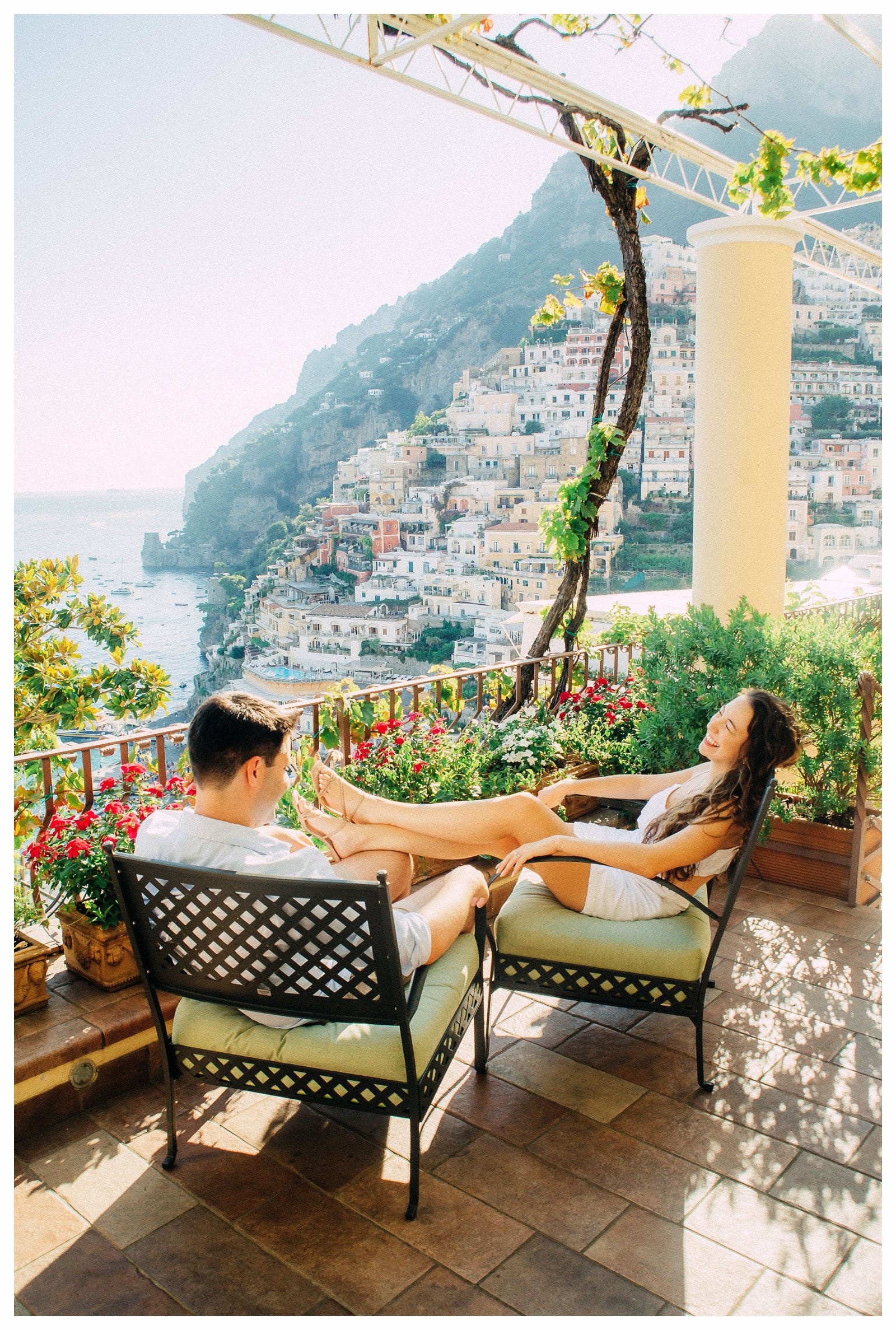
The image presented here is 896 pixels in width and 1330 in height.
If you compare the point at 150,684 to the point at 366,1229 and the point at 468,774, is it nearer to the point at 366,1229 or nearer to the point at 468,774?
the point at 468,774

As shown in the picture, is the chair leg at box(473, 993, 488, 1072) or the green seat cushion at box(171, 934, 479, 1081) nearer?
the green seat cushion at box(171, 934, 479, 1081)

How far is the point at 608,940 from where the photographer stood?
236 centimetres

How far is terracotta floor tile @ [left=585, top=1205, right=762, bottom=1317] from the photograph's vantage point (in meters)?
1.70

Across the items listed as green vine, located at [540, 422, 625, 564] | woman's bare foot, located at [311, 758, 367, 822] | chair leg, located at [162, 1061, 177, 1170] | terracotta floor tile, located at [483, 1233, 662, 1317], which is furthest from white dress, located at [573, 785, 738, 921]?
green vine, located at [540, 422, 625, 564]

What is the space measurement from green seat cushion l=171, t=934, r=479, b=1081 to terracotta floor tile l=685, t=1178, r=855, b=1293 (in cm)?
66

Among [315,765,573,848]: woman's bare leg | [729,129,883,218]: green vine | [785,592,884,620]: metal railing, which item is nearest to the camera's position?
[315,765,573,848]: woman's bare leg

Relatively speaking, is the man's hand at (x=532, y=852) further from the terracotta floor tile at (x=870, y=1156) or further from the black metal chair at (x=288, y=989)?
the terracotta floor tile at (x=870, y=1156)

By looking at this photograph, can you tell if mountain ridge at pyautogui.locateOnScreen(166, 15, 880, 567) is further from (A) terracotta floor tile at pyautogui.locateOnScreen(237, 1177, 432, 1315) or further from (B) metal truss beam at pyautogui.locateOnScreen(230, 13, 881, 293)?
(A) terracotta floor tile at pyautogui.locateOnScreen(237, 1177, 432, 1315)

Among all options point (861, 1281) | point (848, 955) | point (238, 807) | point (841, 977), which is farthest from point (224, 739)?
point (848, 955)

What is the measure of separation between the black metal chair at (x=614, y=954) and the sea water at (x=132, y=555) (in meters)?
27.3

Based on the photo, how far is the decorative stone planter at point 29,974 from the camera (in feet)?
7.55

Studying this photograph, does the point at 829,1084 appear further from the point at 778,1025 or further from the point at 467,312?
the point at 467,312

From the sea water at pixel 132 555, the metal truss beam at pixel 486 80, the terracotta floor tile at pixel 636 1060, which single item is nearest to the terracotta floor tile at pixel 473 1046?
the terracotta floor tile at pixel 636 1060

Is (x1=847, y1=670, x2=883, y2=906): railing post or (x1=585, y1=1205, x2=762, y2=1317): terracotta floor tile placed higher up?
(x1=847, y1=670, x2=883, y2=906): railing post
